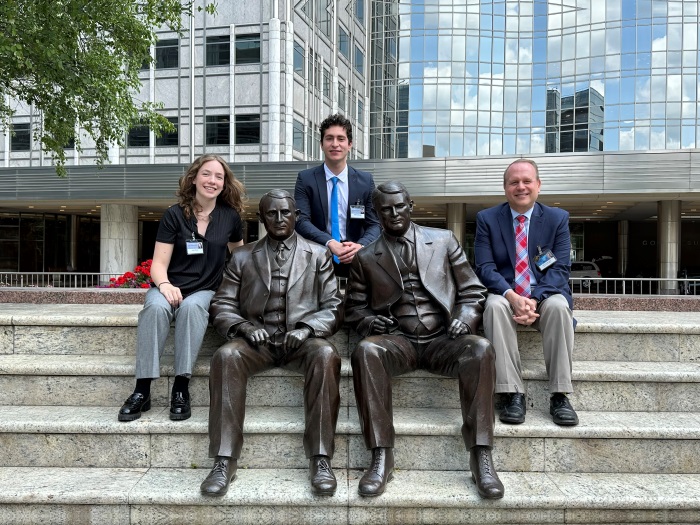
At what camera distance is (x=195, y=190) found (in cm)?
493

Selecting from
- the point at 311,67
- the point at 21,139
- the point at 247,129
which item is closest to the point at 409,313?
the point at 247,129

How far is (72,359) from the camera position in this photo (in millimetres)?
4691

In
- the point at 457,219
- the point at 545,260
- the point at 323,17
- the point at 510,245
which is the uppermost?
the point at 323,17

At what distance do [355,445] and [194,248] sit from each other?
2115 millimetres

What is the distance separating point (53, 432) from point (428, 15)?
4135 cm

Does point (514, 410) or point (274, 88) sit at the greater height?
point (274, 88)

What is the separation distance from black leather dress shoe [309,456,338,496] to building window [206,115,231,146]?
29107 mm

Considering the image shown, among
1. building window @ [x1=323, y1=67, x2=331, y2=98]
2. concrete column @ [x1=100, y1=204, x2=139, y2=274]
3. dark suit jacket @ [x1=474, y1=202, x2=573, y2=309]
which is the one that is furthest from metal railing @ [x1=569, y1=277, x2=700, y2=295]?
concrete column @ [x1=100, y1=204, x2=139, y2=274]

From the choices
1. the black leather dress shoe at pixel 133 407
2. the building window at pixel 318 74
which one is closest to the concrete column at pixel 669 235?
the building window at pixel 318 74

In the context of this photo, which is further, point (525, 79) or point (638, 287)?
point (525, 79)

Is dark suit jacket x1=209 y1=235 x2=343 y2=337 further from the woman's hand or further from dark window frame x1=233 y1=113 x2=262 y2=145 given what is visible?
dark window frame x1=233 y1=113 x2=262 y2=145

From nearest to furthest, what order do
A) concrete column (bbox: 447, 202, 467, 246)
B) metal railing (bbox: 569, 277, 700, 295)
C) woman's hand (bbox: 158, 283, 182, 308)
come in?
woman's hand (bbox: 158, 283, 182, 308) < metal railing (bbox: 569, 277, 700, 295) < concrete column (bbox: 447, 202, 467, 246)

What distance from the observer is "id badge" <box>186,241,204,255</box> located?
4711 mm

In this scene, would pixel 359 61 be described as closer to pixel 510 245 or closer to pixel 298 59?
pixel 298 59
